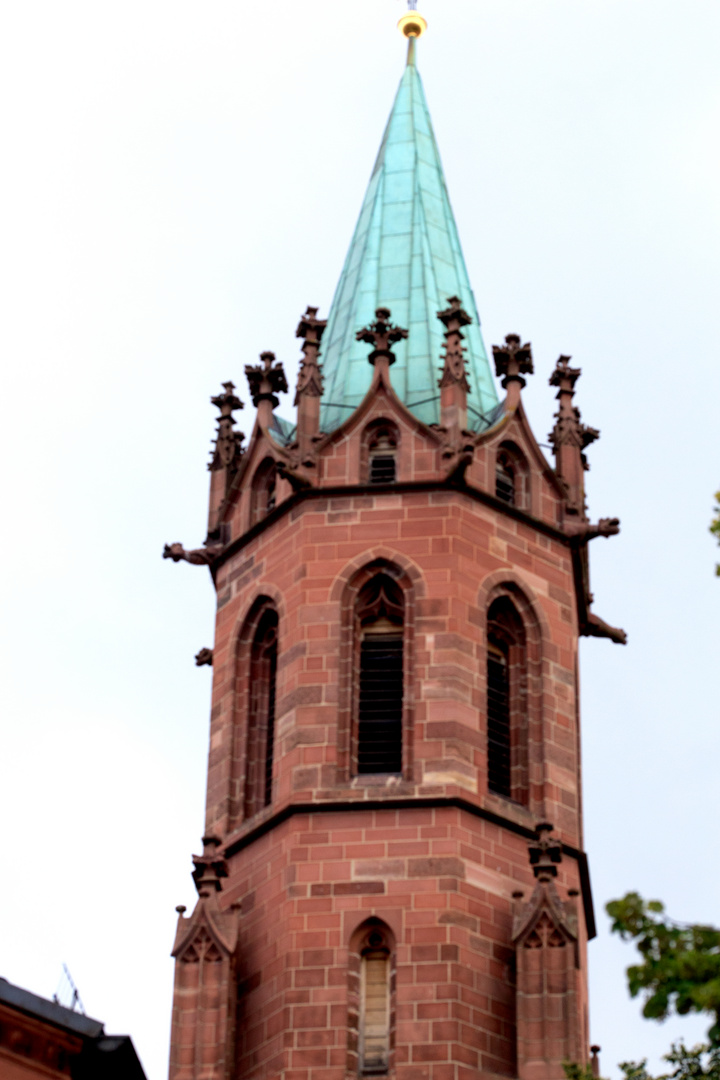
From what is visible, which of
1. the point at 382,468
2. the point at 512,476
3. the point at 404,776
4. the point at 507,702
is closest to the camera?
the point at 404,776

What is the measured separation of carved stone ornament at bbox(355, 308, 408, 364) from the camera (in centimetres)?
3750

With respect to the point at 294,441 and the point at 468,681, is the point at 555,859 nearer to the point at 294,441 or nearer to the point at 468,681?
the point at 468,681

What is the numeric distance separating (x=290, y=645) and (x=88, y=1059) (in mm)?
7195

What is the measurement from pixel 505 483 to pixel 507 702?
3.18m

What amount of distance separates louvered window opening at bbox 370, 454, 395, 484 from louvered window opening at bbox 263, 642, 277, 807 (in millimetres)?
2454

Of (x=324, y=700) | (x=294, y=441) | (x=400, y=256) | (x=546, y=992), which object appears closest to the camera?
(x=546, y=992)

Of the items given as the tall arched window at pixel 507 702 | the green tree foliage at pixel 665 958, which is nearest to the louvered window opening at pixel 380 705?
the tall arched window at pixel 507 702

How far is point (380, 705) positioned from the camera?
115ft

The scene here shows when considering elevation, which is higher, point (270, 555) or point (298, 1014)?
point (270, 555)

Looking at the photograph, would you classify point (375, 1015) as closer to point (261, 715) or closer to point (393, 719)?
point (393, 719)

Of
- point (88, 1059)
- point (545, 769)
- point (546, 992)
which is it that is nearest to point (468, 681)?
point (545, 769)

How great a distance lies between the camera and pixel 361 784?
112 feet

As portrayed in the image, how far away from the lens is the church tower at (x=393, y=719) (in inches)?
1276

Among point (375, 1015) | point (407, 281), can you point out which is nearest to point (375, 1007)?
point (375, 1015)
